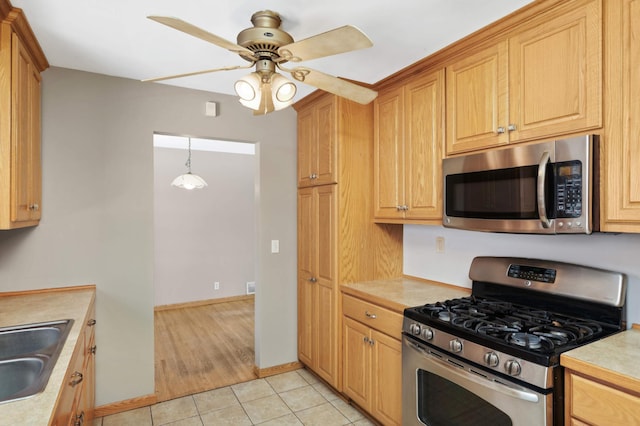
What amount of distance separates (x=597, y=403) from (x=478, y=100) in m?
1.52

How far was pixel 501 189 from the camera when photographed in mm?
1932

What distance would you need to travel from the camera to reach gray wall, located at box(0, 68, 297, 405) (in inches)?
Answer: 98.7

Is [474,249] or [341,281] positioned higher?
[474,249]

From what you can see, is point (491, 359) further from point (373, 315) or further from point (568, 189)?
point (373, 315)

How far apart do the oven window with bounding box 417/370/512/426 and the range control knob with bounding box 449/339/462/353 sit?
17 cm

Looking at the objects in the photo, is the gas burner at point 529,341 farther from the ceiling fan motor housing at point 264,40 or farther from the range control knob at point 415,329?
the ceiling fan motor housing at point 264,40

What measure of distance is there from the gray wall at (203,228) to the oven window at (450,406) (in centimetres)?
434

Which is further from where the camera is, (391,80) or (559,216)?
(391,80)

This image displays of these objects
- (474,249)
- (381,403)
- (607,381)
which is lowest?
(381,403)

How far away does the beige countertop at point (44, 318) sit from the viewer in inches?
40.4

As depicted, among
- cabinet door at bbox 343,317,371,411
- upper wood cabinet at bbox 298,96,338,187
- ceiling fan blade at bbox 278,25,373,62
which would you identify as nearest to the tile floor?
cabinet door at bbox 343,317,371,411

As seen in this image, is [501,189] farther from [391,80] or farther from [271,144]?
[271,144]

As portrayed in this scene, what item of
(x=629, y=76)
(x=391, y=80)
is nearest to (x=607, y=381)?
(x=629, y=76)

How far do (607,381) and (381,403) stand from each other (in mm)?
1394
